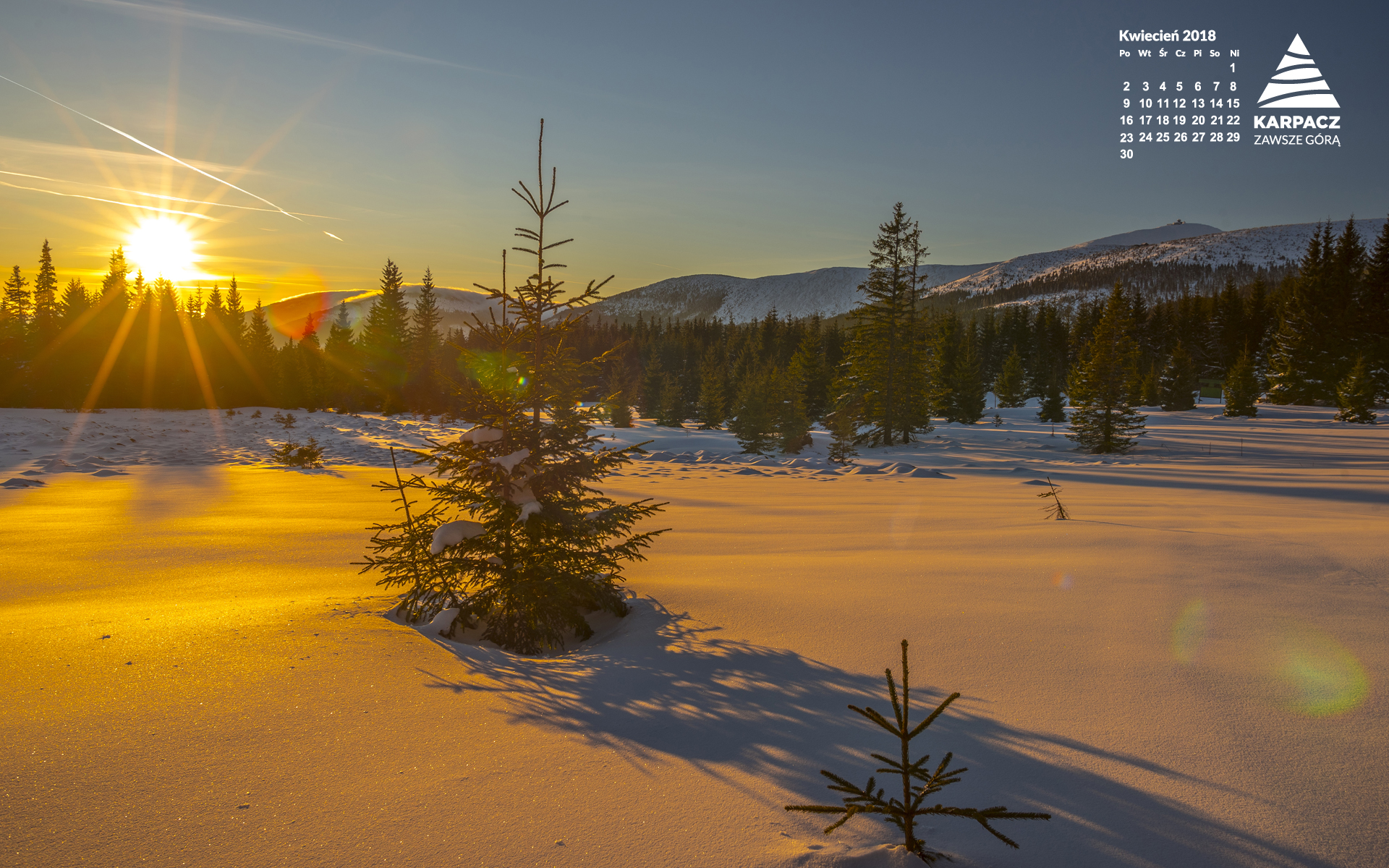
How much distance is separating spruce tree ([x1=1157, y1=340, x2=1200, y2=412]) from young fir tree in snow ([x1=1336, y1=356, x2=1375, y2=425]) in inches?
518

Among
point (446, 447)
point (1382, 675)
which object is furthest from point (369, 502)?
point (1382, 675)

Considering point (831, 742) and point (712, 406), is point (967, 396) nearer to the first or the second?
point (712, 406)

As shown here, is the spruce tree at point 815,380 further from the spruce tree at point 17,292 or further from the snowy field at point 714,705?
the spruce tree at point 17,292

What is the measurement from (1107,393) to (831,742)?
89.5 ft

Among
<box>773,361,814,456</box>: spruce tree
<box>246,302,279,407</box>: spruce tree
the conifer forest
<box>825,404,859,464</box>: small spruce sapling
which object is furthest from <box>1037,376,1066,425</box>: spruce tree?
<box>246,302,279,407</box>: spruce tree

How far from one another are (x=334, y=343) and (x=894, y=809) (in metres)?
51.0

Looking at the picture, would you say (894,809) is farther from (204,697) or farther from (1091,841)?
(204,697)

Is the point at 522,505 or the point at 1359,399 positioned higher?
the point at 1359,399

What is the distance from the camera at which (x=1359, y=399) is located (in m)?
27.8

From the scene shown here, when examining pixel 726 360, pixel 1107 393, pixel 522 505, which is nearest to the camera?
pixel 522 505

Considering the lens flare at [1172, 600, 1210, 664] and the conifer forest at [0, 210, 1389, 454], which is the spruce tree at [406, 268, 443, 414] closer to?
the conifer forest at [0, 210, 1389, 454]

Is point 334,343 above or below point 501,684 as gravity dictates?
above

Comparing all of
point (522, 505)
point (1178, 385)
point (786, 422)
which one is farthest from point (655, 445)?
point (1178, 385)

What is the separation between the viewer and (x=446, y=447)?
4.57 metres
